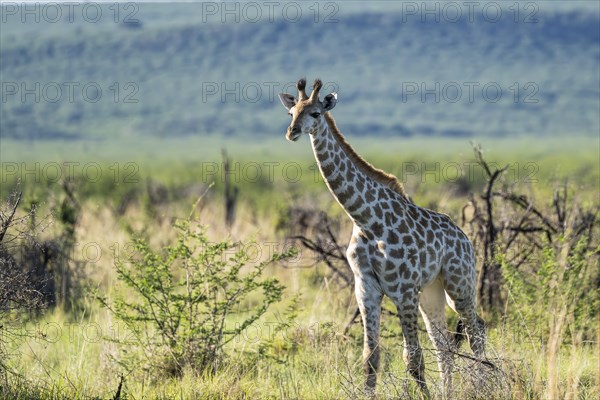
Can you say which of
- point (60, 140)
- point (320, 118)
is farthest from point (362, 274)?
point (60, 140)

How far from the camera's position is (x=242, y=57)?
10556 centimetres

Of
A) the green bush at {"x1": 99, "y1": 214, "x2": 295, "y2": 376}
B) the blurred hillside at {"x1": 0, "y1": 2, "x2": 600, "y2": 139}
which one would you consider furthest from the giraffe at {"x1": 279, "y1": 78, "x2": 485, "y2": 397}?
the blurred hillside at {"x1": 0, "y1": 2, "x2": 600, "y2": 139}

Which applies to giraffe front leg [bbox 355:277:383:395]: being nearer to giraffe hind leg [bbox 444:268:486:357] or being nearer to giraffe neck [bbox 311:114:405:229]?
giraffe neck [bbox 311:114:405:229]

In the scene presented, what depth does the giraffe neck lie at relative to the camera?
305 inches

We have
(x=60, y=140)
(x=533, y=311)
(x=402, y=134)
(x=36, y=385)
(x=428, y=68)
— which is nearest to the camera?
(x=36, y=385)

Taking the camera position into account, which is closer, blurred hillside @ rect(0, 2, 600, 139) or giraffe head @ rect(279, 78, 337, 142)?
giraffe head @ rect(279, 78, 337, 142)

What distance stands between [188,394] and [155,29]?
105m

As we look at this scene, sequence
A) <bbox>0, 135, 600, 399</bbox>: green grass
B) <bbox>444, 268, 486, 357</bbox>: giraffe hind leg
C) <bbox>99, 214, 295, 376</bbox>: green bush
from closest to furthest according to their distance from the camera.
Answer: <bbox>0, 135, 600, 399</bbox>: green grass
<bbox>444, 268, 486, 357</bbox>: giraffe hind leg
<bbox>99, 214, 295, 376</bbox>: green bush

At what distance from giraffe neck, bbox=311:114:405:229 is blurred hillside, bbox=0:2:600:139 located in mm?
76241

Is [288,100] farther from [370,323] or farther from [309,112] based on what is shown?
[370,323]

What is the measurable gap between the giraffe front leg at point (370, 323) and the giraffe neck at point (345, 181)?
1.59ft

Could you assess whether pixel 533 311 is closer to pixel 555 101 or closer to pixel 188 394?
pixel 188 394

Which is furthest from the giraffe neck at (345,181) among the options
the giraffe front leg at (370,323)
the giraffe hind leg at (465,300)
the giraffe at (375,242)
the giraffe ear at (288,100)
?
the giraffe hind leg at (465,300)

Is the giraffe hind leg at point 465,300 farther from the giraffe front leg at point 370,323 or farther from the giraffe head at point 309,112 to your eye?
the giraffe head at point 309,112
